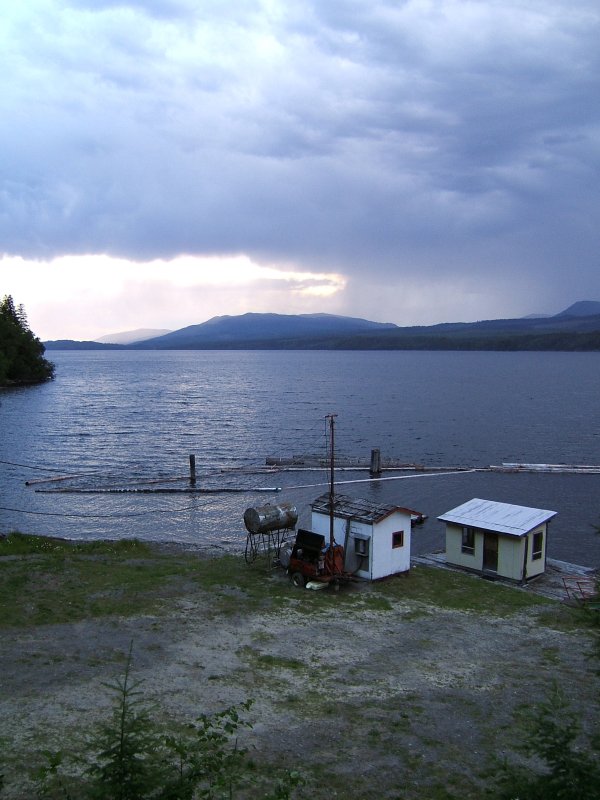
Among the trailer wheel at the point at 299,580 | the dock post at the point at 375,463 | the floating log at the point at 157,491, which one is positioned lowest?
the floating log at the point at 157,491

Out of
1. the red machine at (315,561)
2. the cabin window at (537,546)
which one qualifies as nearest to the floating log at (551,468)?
the cabin window at (537,546)

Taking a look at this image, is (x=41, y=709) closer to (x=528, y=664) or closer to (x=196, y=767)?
(x=196, y=767)

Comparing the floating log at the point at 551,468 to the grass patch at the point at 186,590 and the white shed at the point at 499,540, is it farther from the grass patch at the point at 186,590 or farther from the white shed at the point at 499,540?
the grass patch at the point at 186,590

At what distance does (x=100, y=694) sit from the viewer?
15.6 meters

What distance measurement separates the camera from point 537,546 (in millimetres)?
29562

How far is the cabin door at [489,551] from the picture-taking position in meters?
30.0

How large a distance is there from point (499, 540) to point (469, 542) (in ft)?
4.65

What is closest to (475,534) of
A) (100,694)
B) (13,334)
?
(100,694)

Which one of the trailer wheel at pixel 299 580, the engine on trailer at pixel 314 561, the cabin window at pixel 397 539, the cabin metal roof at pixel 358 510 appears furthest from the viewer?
the cabin window at pixel 397 539

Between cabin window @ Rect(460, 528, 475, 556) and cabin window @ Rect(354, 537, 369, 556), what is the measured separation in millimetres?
6597

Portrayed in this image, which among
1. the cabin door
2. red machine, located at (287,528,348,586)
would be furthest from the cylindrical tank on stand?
the cabin door

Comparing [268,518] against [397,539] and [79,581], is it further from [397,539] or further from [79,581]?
[79,581]

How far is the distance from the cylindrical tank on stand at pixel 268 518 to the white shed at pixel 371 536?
2181 millimetres

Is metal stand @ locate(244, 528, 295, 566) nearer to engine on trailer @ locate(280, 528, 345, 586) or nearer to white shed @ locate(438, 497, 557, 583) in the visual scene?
engine on trailer @ locate(280, 528, 345, 586)
